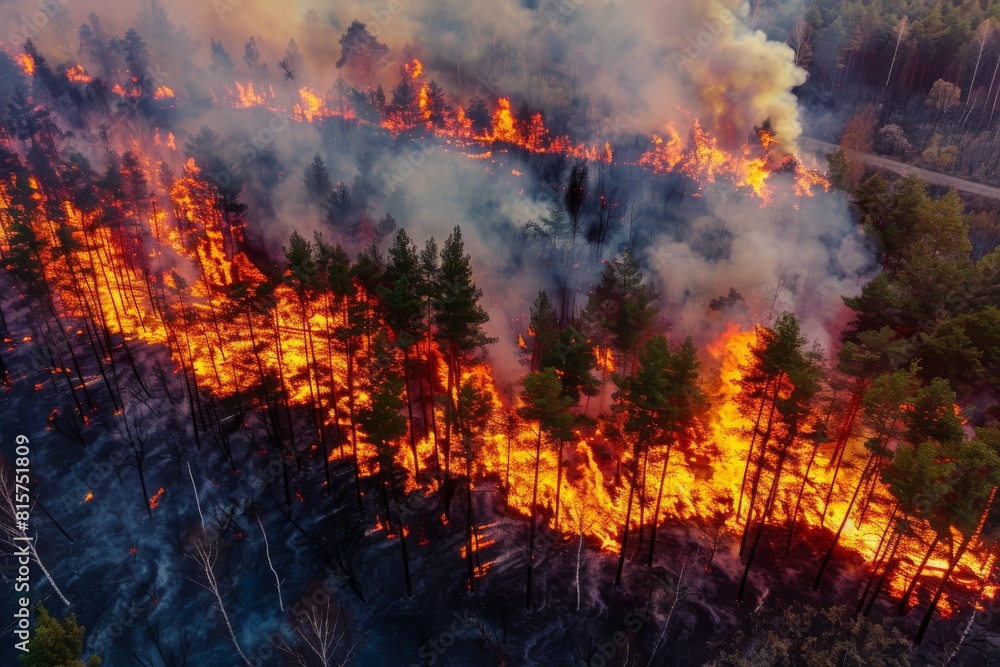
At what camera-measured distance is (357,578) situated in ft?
111

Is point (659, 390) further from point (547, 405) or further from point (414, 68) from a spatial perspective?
point (414, 68)

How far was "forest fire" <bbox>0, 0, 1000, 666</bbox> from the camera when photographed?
3078cm

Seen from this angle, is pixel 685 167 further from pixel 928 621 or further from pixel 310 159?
pixel 928 621

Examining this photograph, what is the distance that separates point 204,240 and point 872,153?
90959mm

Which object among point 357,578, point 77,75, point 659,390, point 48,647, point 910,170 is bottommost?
point 357,578

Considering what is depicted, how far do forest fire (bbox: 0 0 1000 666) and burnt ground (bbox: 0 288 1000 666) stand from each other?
0.20m

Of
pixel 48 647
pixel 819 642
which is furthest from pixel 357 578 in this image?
pixel 819 642

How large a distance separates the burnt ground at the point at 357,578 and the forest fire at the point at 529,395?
0.65 feet

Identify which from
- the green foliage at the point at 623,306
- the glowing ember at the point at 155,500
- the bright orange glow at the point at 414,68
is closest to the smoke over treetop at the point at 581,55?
the bright orange glow at the point at 414,68

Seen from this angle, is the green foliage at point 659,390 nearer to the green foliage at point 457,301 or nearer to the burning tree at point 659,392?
the burning tree at point 659,392

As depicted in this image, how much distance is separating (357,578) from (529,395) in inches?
611

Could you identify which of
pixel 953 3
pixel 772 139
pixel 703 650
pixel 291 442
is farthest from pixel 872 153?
pixel 291 442

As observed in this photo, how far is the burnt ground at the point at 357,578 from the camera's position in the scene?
2984 cm

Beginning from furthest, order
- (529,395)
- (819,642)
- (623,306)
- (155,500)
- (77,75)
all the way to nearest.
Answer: (77,75) < (623,306) < (155,500) < (529,395) < (819,642)
